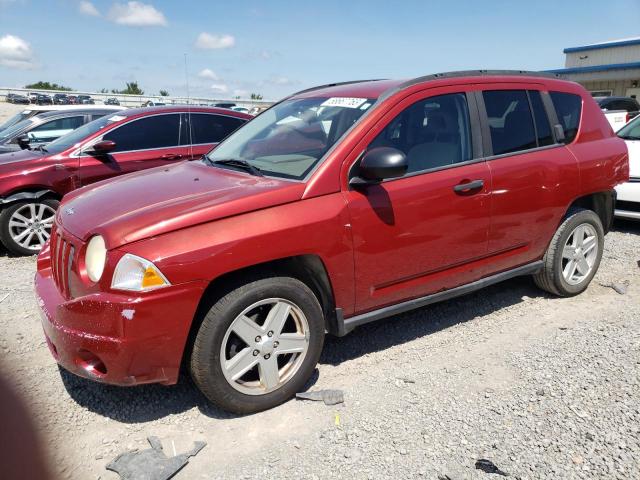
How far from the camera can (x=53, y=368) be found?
346 centimetres

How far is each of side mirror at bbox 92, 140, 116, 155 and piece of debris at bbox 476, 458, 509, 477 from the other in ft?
17.3

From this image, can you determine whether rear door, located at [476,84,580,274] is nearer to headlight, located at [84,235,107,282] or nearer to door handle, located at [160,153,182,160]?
headlight, located at [84,235,107,282]

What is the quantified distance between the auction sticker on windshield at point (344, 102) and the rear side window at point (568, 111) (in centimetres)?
179

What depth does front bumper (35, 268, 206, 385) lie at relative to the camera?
2537 millimetres

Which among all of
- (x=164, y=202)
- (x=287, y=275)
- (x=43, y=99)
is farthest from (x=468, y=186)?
(x=43, y=99)

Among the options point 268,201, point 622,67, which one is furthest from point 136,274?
point 622,67

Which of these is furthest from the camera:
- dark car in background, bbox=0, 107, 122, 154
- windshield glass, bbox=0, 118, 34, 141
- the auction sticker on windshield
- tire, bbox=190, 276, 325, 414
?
windshield glass, bbox=0, 118, 34, 141

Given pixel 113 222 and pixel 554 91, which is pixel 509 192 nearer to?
pixel 554 91

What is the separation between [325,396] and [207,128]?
15.9ft

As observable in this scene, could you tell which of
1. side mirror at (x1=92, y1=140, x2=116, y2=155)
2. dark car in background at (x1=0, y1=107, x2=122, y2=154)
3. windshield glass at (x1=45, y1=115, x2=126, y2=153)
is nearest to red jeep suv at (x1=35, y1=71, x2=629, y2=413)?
side mirror at (x1=92, y1=140, x2=116, y2=155)

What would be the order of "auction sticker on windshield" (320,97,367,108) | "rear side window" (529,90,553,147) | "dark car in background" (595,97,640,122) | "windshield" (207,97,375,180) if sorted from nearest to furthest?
"windshield" (207,97,375,180), "auction sticker on windshield" (320,97,367,108), "rear side window" (529,90,553,147), "dark car in background" (595,97,640,122)

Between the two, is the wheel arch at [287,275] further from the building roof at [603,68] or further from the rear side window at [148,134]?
the building roof at [603,68]

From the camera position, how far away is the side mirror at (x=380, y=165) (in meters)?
2.98

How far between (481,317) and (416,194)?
1469 millimetres
